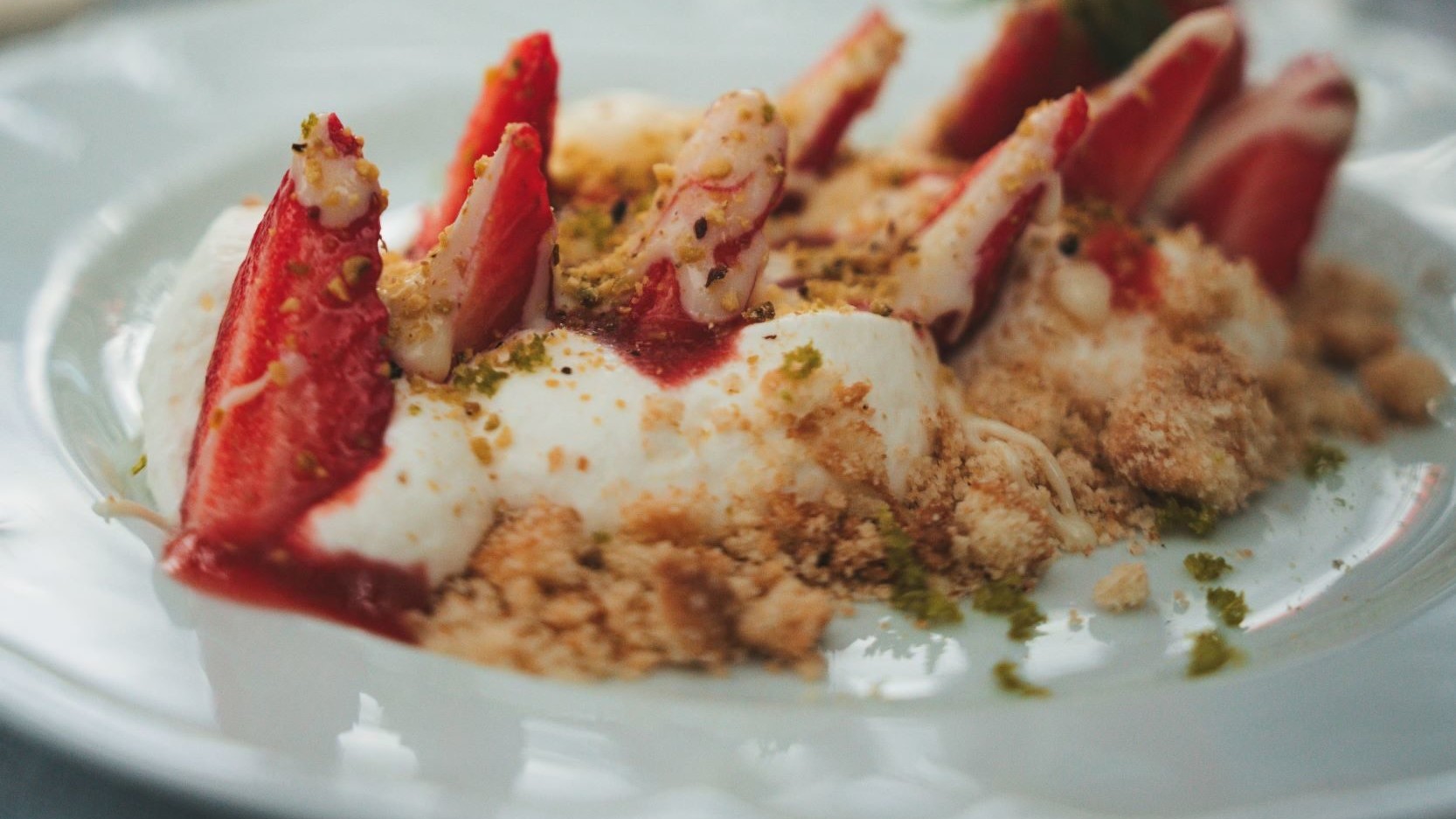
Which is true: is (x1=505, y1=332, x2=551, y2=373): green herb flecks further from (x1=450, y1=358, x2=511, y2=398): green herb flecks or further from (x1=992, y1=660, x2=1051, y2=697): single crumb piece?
(x1=992, y1=660, x2=1051, y2=697): single crumb piece

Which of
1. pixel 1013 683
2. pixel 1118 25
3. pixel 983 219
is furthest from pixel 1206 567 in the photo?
pixel 1118 25

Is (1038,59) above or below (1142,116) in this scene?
above

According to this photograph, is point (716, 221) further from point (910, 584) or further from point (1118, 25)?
point (1118, 25)

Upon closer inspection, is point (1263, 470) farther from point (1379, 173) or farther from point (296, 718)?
point (296, 718)

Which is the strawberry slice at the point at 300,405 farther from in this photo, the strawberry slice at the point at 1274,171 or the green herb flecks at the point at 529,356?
the strawberry slice at the point at 1274,171

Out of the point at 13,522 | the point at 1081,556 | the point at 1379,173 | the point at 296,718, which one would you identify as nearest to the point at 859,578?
the point at 1081,556

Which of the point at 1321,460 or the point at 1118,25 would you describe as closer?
the point at 1321,460

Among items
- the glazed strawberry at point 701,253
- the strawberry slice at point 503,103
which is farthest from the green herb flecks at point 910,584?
the strawberry slice at point 503,103
